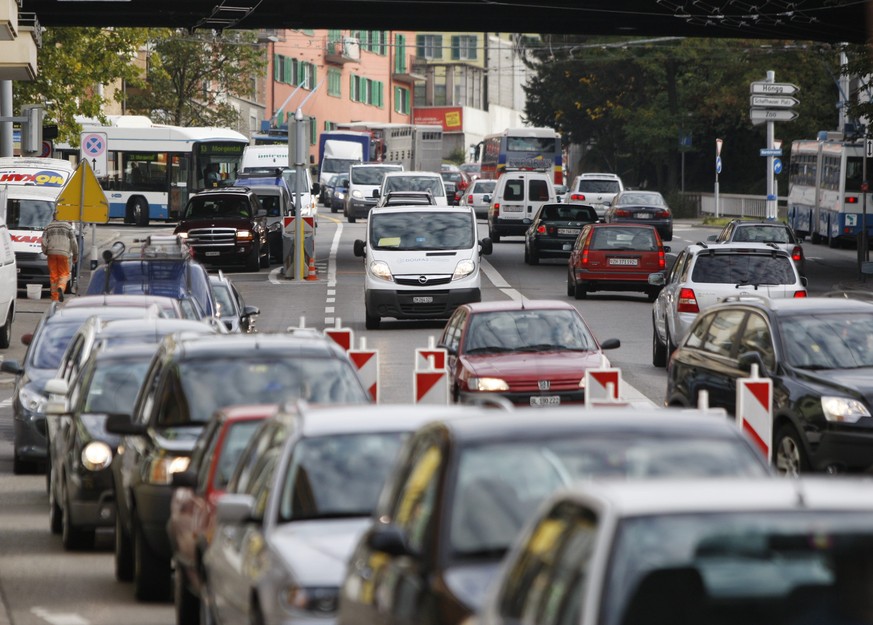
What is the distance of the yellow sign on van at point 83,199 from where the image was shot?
→ 31.5 m

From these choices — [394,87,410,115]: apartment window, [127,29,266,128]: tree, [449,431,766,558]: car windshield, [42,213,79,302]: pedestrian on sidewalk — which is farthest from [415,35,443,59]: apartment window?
[449,431,766,558]: car windshield

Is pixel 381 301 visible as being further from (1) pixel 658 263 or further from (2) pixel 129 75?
(2) pixel 129 75

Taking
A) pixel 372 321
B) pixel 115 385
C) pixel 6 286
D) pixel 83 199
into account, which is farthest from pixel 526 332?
pixel 83 199

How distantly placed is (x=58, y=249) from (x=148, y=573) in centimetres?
2262

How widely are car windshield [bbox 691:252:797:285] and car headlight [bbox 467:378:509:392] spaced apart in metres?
7.03

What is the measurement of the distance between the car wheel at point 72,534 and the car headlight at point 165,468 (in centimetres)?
214

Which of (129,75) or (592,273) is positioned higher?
(129,75)

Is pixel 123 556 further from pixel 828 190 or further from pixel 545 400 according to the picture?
pixel 828 190

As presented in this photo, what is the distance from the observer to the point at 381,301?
30.2 m

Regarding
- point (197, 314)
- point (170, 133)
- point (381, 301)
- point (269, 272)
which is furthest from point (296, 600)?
point (170, 133)

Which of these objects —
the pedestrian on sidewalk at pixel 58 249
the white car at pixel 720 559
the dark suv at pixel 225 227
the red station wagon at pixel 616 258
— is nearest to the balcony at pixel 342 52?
the dark suv at pixel 225 227

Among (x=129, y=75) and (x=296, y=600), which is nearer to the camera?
(x=296, y=600)

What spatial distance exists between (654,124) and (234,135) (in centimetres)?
2717

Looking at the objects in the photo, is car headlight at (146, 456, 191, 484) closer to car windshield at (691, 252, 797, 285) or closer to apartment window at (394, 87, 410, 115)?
car windshield at (691, 252, 797, 285)
